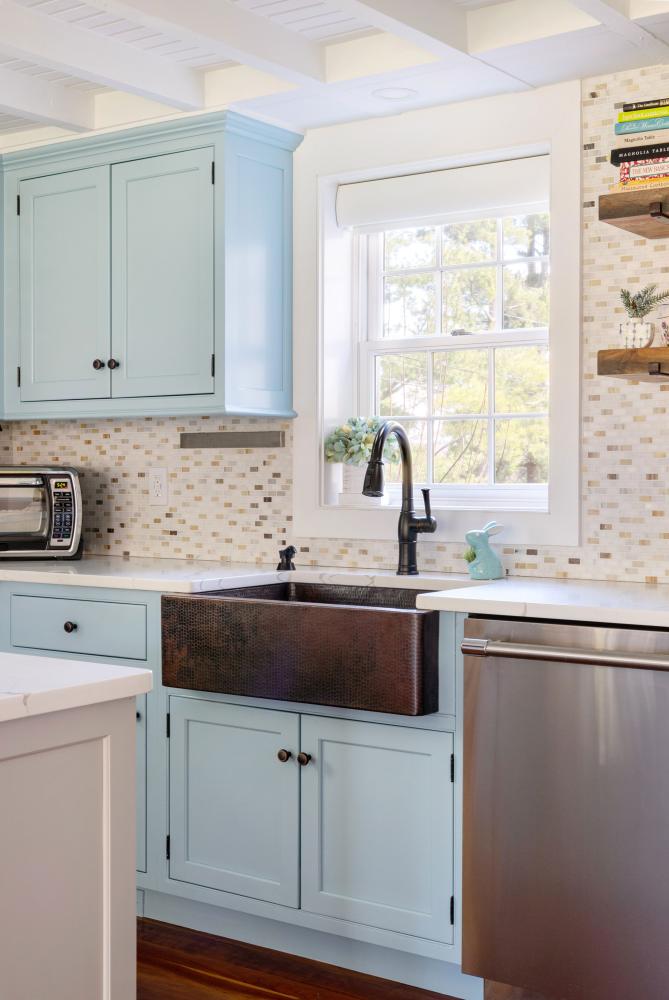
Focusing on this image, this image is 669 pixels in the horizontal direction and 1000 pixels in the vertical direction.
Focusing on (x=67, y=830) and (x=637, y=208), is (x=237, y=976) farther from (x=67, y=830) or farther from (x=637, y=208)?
(x=637, y=208)

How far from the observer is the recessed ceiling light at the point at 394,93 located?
3.15 metres

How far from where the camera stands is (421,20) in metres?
2.69

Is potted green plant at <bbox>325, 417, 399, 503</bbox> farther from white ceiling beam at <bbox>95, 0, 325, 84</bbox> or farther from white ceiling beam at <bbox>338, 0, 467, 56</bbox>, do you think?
white ceiling beam at <bbox>338, 0, 467, 56</bbox>

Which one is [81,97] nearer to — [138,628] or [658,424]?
[138,628]

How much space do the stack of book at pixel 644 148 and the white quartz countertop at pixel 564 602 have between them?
941 millimetres

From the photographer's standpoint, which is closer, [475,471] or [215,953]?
[215,953]

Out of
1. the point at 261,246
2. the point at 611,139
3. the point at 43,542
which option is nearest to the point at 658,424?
the point at 611,139

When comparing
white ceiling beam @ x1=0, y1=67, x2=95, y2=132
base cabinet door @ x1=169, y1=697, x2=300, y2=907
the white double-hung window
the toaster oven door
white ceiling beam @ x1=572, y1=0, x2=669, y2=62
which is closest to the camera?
white ceiling beam @ x1=572, y1=0, x2=669, y2=62

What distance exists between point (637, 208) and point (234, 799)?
5.87 ft

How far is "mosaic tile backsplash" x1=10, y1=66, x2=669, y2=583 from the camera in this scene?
2969 millimetres

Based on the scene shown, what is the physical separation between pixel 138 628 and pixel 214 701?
0.31 m

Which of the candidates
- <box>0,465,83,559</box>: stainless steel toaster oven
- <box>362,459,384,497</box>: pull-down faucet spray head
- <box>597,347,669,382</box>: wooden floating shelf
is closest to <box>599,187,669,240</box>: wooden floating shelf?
<box>597,347,669,382</box>: wooden floating shelf

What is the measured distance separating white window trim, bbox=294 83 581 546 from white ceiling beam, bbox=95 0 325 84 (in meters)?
0.42

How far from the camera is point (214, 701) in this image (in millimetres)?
3002
